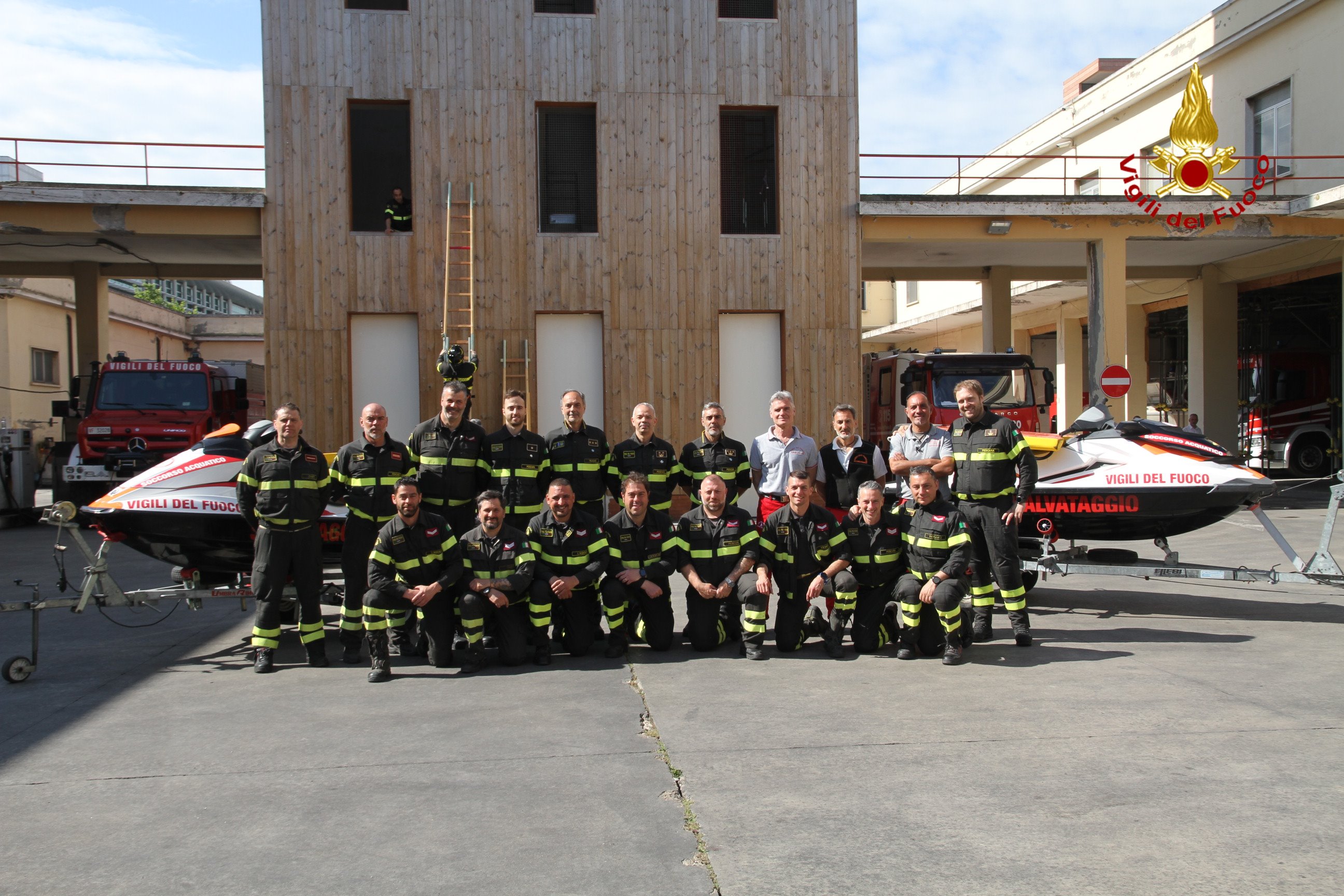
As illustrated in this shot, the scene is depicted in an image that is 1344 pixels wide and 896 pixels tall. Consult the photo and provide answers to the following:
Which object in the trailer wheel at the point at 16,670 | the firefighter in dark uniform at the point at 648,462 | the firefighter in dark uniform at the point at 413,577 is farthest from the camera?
the firefighter in dark uniform at the point at 648,462

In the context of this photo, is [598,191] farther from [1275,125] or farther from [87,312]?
[1275,125]

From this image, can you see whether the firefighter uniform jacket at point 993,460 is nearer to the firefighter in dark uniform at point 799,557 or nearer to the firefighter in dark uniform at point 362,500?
the firefighter in dark uniform at point 799,557

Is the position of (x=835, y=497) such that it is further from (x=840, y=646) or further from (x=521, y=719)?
(x=521, y=719)

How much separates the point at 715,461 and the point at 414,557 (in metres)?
2.54

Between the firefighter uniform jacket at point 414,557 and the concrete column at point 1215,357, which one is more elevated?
the concrete column at point 1215,357

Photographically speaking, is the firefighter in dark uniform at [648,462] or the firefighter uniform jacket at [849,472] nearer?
the firefighter in dark uniform at [648,462]

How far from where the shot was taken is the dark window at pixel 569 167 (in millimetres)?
15930

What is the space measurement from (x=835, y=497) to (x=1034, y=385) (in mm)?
→ 10102

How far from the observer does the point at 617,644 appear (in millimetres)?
7473

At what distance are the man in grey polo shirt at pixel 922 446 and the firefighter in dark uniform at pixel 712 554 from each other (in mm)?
1632

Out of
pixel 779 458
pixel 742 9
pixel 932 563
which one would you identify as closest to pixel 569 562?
pixel 779 458

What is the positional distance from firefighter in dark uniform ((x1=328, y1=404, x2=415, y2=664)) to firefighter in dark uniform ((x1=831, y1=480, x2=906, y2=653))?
330 cm

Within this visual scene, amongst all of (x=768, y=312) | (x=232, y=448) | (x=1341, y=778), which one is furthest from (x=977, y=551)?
(x=768, y=312)

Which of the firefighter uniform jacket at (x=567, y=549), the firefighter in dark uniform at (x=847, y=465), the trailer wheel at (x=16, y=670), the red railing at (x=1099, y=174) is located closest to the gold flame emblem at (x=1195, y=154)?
the red railing at (x=1099, y=174)
